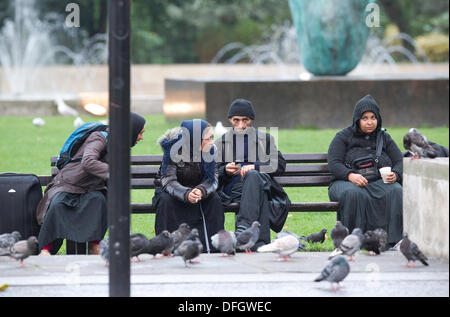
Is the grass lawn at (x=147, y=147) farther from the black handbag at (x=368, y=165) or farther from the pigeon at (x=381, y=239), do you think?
the pigeon at (x=381, y=239)

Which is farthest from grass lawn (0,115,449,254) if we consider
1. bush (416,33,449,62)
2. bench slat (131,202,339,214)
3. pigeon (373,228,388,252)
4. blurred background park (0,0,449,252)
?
bush (416,33,449,62)

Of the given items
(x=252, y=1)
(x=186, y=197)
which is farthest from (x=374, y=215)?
(x=252, y=1)

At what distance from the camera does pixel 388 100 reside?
17141 mm

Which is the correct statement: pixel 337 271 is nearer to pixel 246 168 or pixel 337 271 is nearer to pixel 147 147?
pixel 246 168

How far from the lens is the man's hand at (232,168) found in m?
7.84

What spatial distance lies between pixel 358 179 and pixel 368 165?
0.80 ft

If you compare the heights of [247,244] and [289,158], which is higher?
[289,158]

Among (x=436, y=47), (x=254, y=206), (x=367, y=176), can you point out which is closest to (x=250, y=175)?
(x=254, y=206)

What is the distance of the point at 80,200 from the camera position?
7.43m

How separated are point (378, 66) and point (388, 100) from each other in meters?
16.5

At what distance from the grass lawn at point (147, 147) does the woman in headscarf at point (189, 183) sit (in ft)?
3.48

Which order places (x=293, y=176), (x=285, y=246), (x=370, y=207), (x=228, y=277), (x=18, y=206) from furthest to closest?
1. (x=293, y=176)
2. (x=370, y=207)
3. (x=18, y=206)
4. (x=285, y=246)
5. (x=228, y=277)

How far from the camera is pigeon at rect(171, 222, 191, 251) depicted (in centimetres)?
679

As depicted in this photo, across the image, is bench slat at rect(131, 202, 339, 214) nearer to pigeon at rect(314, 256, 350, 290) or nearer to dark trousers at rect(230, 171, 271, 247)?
dark trousers at rect(230, 171, 271, 247)
